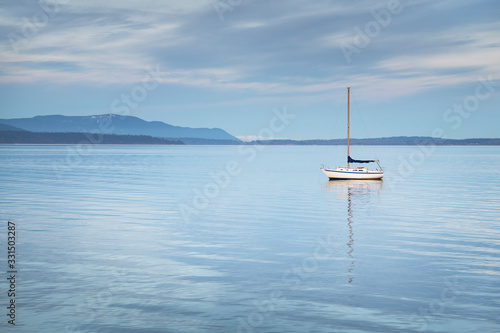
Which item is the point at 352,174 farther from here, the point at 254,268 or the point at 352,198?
the point at 254,268

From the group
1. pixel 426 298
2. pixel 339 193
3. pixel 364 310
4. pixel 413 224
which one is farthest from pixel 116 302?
pixel 339 193

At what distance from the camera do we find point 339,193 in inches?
2206

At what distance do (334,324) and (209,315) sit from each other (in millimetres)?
3785

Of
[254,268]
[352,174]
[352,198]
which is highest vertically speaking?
[352,174]

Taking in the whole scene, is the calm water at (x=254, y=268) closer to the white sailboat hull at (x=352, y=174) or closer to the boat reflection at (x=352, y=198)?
the boat reflection at (x=352, y=198)

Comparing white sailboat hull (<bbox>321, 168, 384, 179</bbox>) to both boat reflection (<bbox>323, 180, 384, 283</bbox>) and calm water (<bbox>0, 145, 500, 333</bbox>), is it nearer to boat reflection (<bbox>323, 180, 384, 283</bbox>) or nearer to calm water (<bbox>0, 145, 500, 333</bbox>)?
boat reflection (<bbox>323, 180, 384, 283</bbox>)

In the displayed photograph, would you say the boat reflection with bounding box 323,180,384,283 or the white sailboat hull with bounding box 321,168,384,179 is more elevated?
the white sailboat hull with bounding box 321,168,384,179

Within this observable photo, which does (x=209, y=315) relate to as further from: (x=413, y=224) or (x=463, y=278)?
(x=413, y=224)

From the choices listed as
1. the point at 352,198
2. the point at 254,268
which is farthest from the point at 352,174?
the point at 254,268

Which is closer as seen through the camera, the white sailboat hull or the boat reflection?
the boat reflection

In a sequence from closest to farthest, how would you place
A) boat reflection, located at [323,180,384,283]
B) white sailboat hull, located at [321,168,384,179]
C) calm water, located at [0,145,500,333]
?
calm water, located at [0,145,500,333] < boat reflection, located at [323,180,384,283] < white sailboat hull, located at [321,168,384,179]

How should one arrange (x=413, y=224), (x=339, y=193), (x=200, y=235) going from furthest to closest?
(x=339, y=193) < (x=413, y=224) < (x=200, y=235)

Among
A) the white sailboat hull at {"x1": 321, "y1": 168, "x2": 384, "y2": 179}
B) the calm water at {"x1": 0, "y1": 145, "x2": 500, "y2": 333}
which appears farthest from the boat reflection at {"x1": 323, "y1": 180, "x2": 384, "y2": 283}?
the white sailboat hull at {"x1": 321, "y1": 168, "x2": 384, "y2": 179}

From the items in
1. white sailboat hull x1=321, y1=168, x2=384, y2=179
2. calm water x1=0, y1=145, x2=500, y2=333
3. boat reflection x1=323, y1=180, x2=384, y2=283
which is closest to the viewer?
calm water x1=0, y1=145, x2=500, y2=333
